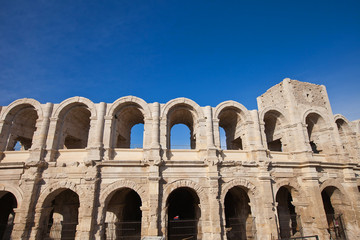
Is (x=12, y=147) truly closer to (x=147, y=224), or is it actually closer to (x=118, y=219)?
(x=118, y=219)

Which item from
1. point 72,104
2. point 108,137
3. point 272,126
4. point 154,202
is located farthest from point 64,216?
point 272,126

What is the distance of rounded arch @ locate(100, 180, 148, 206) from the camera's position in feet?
33.8

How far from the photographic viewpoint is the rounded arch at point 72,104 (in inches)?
472

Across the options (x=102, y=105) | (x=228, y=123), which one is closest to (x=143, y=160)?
(x=102, y=105)

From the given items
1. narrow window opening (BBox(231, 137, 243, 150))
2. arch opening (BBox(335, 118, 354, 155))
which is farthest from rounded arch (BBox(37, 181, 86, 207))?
arch opening (BBox(335, 118, 354, 155))

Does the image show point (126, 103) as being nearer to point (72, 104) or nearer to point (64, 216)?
point (72, 104)

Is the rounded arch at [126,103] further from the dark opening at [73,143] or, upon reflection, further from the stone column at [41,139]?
the dark opening at [73,143]

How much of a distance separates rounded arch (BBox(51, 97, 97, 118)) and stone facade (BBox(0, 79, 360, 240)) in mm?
65

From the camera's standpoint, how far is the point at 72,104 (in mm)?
12422

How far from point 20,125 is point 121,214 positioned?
8.69 meters

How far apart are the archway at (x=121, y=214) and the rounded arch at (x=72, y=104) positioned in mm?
5362

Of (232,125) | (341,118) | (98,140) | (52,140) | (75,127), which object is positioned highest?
(341,118)

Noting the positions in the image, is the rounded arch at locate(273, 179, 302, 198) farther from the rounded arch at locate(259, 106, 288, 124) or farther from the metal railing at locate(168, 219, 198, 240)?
the metal railing at locate(168, 219, 198, 240)

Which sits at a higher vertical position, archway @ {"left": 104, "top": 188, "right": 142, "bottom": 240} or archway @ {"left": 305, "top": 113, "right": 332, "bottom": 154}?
archway @ {"left": 305, "top": 113, "right": 332, "bottom": 154}
